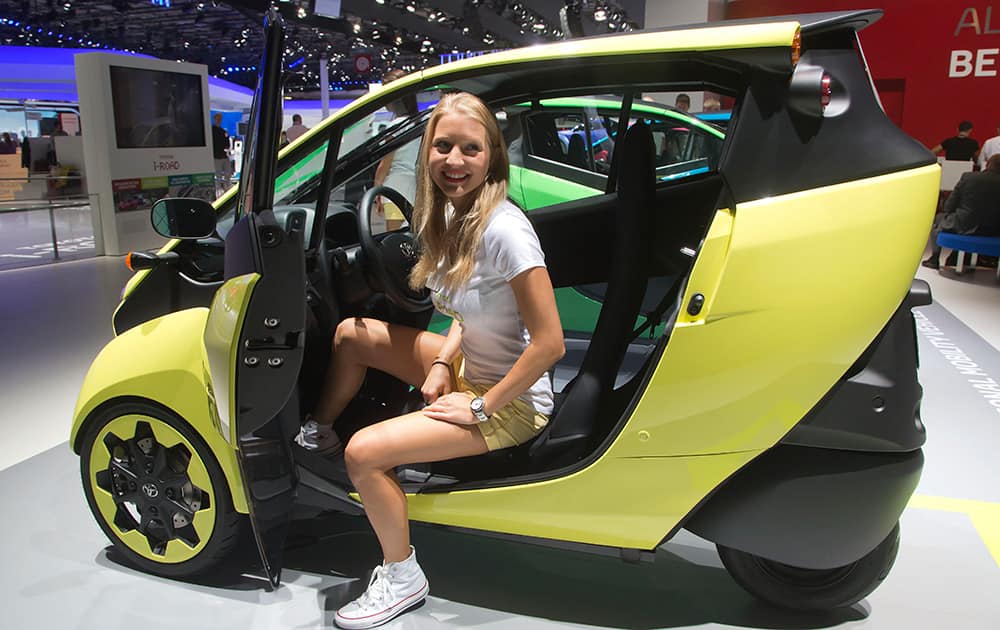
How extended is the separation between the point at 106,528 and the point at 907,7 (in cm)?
1155

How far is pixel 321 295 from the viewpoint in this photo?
220 centimetres

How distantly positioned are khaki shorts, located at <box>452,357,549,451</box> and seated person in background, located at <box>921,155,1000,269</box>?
6174mm

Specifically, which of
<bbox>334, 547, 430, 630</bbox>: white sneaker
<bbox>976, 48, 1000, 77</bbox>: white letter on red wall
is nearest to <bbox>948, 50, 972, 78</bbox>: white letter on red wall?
<bbox>976, 48, 1000, 77</bbox>: white letter on red wall

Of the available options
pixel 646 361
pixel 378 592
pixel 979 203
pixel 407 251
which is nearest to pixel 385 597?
pixel 378 592

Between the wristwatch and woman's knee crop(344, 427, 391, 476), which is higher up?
the wristwatch

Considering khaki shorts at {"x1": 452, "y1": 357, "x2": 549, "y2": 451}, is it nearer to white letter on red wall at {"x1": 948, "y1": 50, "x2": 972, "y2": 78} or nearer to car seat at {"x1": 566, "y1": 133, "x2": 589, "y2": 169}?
car seat at {"x1": 566, "y1": 133, "x2": 589, "y2": 169}

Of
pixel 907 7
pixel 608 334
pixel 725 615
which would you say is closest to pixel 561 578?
pixel 725 615

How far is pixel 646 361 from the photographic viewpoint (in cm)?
182

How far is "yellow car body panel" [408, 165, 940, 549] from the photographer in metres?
1.52

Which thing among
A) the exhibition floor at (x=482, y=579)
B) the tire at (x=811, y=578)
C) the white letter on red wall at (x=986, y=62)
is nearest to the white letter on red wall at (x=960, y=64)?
the white letter on red wall at (x=986, y=62)

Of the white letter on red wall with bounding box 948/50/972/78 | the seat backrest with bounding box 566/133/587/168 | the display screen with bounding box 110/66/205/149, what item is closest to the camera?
the seat backrest with bounding box 566/133/587/168

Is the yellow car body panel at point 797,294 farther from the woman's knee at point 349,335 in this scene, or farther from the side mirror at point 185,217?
the side mirror at point 185,217

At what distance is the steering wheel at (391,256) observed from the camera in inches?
81.6

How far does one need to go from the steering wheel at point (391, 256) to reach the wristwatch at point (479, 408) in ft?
1.62
